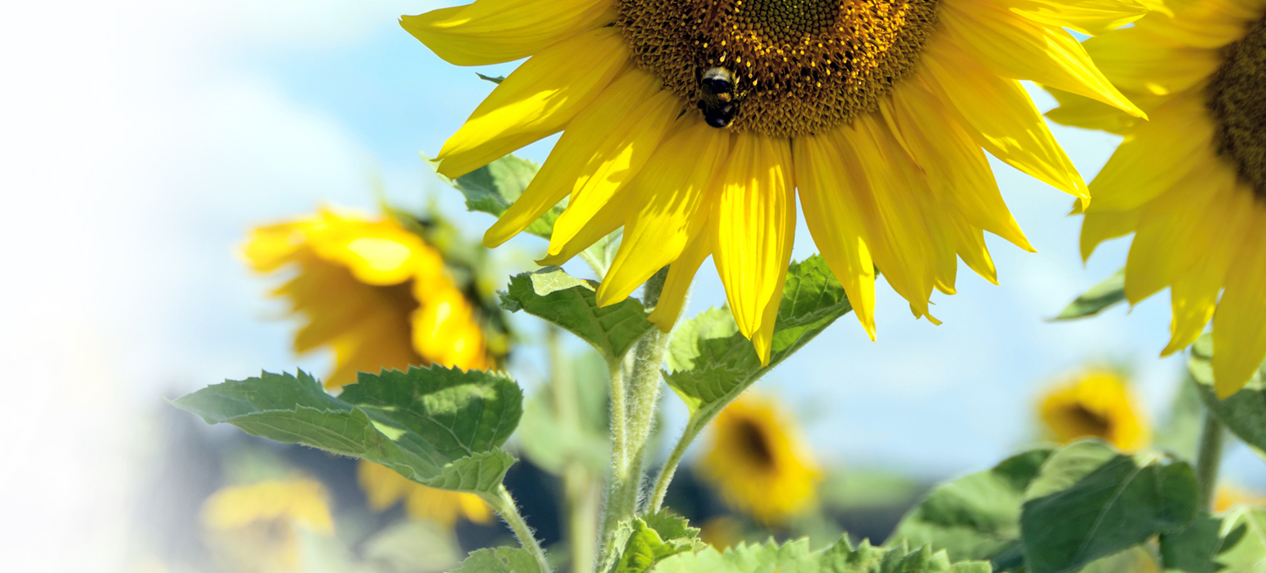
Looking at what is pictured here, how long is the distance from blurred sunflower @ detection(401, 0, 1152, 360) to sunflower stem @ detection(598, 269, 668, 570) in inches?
3.4

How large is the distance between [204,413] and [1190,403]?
1.86 m

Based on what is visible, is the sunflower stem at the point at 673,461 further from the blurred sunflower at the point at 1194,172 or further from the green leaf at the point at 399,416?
the blurred sunflower at the point at 1194,172

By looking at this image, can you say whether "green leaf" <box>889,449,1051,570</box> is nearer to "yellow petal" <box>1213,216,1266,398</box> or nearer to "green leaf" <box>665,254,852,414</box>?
"yellow petal" <box>1213,216,1266,398</box>

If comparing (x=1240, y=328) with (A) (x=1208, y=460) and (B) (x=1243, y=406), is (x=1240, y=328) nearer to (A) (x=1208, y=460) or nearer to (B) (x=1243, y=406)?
(B) (x=1243, y=406)

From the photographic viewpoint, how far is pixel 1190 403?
200cm

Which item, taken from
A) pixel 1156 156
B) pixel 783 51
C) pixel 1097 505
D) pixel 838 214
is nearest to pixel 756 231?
pixel 838 214

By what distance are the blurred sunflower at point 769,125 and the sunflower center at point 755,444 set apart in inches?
87.5

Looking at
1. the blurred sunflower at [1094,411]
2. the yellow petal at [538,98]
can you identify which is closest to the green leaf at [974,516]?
the yellow petal at [538,98]

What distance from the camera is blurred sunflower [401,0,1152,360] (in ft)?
2.68

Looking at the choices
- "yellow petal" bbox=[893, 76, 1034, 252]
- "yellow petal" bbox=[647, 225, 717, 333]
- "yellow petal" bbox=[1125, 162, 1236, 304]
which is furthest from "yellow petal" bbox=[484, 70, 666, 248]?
"yellow petal" bbox=[1125, 162, 1236, 304]

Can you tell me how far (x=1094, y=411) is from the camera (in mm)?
2822

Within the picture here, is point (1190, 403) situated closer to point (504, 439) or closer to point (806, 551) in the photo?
point (806, 551)

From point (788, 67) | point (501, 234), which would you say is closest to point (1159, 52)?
point (788, 67)

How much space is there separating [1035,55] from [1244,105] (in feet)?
1.64
